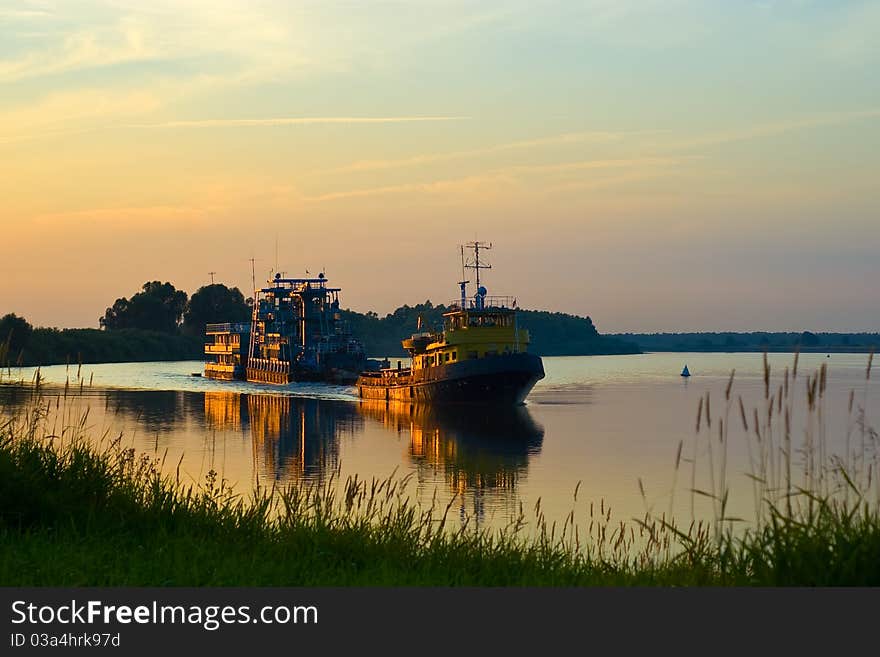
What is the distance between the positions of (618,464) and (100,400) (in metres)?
53.4

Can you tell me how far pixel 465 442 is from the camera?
5222cm

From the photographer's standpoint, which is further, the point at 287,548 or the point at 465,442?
the point at 465,442

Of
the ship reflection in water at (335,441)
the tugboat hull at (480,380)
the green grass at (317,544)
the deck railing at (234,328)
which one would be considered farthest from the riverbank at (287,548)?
the deck railing at (234,328)

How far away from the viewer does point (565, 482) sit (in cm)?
3641

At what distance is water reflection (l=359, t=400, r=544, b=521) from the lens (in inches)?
1332

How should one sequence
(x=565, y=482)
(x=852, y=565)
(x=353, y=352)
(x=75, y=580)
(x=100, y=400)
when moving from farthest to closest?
(x=353, y=352), (x=100, y=400), (x=565, y=482), (x=75, y=580), (x=852, y=565)

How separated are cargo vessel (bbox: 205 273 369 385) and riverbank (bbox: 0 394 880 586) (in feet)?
319

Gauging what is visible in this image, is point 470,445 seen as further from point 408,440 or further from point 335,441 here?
point 335,441

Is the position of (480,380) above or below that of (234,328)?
below

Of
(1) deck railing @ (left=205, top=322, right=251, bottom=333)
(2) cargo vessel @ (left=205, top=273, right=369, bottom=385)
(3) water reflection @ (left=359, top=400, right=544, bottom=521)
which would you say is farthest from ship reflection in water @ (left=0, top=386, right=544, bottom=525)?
(1) deck railing @ (left=205, top=322, right=251, bottom=333)

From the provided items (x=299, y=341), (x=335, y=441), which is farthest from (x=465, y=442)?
(x=299, y=341)

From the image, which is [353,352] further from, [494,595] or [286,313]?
[494,595]

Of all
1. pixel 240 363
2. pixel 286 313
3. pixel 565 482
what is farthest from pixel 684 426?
pixel 240 363

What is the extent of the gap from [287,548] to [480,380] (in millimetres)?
59185
